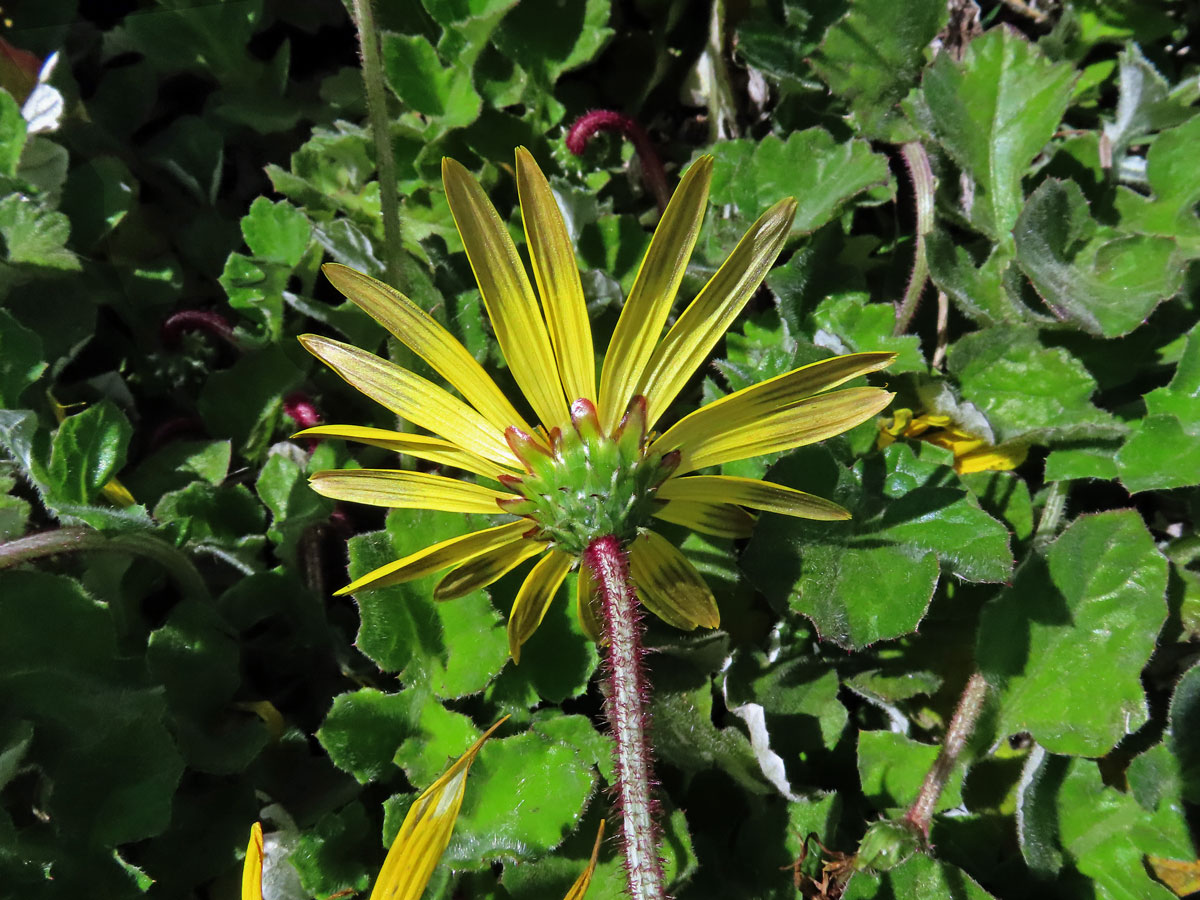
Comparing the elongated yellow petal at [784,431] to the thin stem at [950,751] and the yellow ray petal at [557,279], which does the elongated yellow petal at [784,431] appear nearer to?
the yellow ray petal at [557,279]

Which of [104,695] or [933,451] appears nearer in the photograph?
[104,695]

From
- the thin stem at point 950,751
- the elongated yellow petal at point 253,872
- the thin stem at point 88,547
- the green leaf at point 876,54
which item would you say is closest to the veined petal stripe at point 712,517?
the thin stem at point 950,751

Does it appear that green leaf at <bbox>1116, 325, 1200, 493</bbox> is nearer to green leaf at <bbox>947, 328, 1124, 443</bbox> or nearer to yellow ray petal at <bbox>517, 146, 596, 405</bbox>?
green leaf at <bbox>947, 328, 1124, 443</bbox>

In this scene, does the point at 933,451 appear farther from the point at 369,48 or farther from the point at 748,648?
the point at 369,48

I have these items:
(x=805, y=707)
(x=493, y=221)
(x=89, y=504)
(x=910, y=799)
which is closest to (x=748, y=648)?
(x=805, y=707)

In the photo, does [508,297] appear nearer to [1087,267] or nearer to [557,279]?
[557,279]

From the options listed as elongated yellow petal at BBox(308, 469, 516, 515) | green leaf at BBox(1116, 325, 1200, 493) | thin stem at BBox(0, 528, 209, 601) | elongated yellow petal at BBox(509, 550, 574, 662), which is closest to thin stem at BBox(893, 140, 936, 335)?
green leaf at BBox(1116, 325, 1200, 493)
